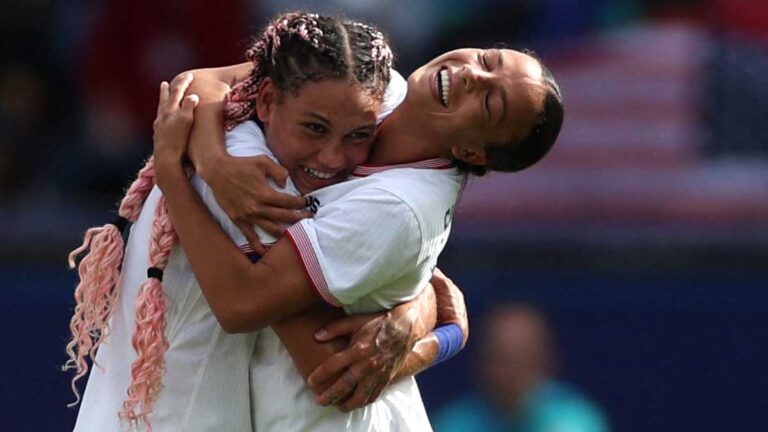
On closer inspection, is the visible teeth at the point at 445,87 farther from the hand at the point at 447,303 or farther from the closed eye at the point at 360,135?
the hand at the point at 447,303

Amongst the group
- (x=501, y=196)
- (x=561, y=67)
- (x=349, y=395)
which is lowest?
(x=501, y=196)

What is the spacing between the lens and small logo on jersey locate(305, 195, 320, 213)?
3.10 metres

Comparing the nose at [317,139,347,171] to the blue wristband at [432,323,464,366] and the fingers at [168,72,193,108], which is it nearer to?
the fingers at [168,72,193,108]

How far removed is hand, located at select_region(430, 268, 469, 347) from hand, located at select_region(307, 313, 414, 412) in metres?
0.42

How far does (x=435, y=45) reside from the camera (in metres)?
6.29

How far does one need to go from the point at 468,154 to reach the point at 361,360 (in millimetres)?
484

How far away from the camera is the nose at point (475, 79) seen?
3.17 m

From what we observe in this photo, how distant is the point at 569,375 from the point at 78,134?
2313mm

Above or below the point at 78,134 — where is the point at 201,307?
above

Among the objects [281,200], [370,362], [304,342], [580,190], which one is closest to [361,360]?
[370,362]

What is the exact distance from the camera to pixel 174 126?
3.16m

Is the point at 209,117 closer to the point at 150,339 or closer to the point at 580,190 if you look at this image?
the point at 150,339

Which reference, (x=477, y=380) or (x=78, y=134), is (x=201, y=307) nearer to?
(x=477, y=380)

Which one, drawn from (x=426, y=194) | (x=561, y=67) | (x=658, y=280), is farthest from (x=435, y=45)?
(x=426, y=194)
